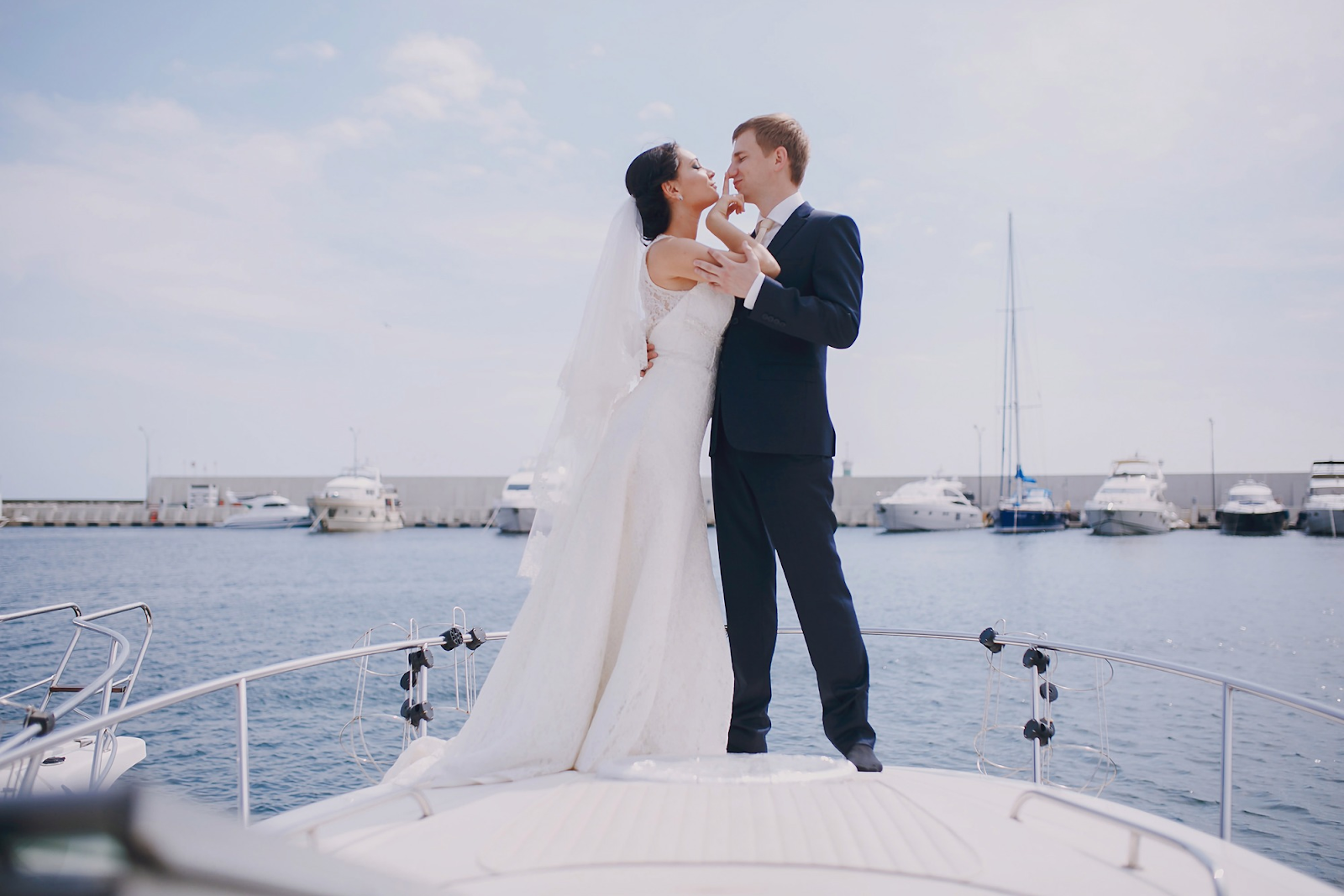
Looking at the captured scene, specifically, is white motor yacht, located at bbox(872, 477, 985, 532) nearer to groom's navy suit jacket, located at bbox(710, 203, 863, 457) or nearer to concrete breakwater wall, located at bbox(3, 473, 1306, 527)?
concrete breakwater wall, located at bbox(3, 473, 1306, 527)

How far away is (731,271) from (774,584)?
1.06m

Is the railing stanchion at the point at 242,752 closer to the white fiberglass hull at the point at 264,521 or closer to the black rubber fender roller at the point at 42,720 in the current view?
the black rubber fender roller at the point at 42,720

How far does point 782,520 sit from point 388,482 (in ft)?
225

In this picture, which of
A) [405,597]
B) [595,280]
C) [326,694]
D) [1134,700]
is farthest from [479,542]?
[595,280]

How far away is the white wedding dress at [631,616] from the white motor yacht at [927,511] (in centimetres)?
4809

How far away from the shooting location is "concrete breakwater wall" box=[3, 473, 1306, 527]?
5909 centimetres

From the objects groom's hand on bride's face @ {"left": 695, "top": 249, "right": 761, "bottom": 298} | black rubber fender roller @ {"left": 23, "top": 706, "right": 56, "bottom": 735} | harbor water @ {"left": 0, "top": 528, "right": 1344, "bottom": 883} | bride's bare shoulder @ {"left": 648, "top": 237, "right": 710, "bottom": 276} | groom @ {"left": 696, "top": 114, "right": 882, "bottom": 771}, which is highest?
bride's bare shoulder @ {"left": 648, "top": 237, "right": 710, "bottom": 276}

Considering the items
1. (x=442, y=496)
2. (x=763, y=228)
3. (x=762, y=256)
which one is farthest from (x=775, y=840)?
(x=442, y=496)

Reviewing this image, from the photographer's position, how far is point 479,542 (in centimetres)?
4675

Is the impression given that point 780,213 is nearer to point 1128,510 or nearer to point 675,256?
point 675,256

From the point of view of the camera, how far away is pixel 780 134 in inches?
116

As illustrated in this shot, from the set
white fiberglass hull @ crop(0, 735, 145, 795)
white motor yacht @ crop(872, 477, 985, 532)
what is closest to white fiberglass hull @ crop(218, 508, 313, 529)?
white motor yacht @ crop(872, 477, 985, 532)

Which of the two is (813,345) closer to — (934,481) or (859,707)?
(859,707)

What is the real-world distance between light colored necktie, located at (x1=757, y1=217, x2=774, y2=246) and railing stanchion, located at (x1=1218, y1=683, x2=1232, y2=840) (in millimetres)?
1837
